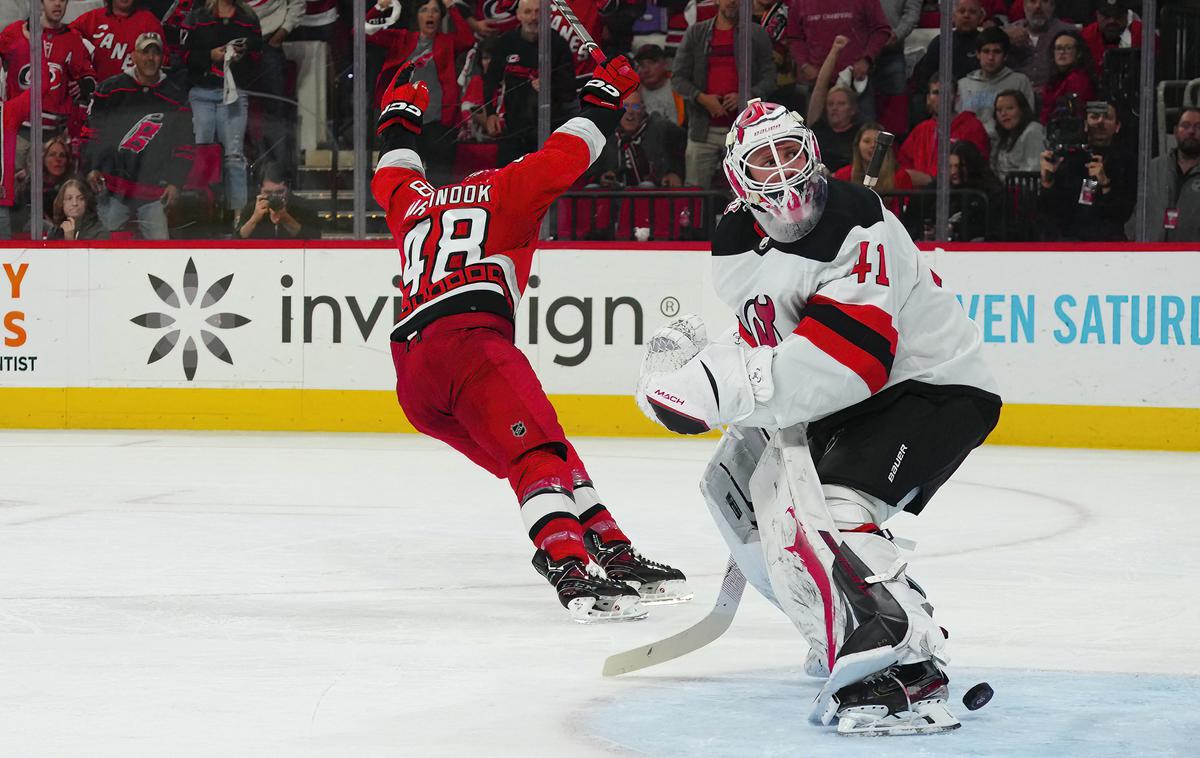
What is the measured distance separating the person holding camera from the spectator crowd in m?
0.01

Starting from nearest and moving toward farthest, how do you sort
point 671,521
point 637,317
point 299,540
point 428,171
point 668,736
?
1. point 668,736
2. point 299,540
3. point 671,521
4. point 637,317
5. point 428,171

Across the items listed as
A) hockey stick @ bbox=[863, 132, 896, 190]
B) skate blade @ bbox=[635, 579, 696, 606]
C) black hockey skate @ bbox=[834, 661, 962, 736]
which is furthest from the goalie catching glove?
skate blade @ bbox=[635, 579, 696, 606]

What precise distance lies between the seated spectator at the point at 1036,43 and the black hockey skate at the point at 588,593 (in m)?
5.09

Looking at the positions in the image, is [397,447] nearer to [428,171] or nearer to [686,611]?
[428,171]

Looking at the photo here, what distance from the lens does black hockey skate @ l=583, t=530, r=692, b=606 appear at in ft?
12.0

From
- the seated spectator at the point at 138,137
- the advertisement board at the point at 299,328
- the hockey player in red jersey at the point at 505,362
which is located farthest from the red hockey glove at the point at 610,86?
the seated spectator at the point at 138,137

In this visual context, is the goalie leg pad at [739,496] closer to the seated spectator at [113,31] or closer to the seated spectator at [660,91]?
the seated spectator at [660,91]

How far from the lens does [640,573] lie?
145 inches

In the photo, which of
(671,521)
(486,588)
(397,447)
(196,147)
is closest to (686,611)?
(486,588)

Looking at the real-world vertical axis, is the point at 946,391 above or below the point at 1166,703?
above

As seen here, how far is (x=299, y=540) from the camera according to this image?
4.59 meters

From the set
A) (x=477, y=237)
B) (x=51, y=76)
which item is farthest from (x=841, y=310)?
(x=51, y=76)

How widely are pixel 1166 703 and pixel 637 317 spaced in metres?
5.22

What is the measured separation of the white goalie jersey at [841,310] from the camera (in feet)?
8.07
